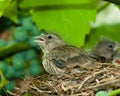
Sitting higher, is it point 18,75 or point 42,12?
point 42,12

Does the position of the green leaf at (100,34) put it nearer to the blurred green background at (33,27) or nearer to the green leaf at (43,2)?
the blurred green background at (33,27)

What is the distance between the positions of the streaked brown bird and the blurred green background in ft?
0.16

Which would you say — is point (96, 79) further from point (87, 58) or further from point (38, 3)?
point (38, 3)

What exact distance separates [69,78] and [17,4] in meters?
0.71

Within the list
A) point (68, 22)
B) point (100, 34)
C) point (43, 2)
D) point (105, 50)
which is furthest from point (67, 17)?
point (100, 34)

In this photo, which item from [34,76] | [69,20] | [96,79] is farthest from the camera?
[69,20]

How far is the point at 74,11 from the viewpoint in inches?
144

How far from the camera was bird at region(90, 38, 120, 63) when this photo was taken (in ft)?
11.9

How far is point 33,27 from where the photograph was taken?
3654mm

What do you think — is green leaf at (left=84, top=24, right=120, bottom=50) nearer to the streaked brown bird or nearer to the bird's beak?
the streaked brown bird

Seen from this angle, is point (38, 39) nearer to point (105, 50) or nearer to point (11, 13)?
point (11, 13)

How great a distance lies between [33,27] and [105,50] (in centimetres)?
48

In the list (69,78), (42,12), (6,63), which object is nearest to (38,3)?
(42,12)

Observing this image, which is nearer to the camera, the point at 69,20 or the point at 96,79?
the point at 96,79
